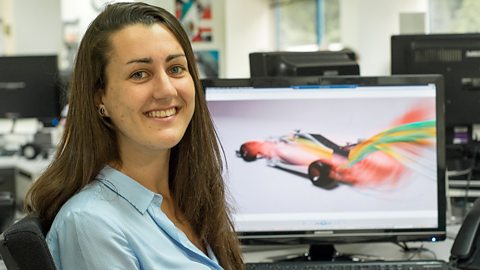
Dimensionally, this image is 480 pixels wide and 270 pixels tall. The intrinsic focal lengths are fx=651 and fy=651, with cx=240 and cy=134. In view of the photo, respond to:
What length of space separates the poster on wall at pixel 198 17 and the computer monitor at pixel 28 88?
5.66ft

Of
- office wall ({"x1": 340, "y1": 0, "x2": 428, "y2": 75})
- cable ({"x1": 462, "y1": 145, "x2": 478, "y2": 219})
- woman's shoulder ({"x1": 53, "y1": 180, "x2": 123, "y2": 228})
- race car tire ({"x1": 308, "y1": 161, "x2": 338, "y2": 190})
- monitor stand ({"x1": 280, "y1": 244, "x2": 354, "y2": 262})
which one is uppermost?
office wall ({"x1": 340, "y1": 0, "x2": 428, "y2": 75})

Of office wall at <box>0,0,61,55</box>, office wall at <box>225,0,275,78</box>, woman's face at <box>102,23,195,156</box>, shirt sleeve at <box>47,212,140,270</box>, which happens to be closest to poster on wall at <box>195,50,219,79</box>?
office wall at <box>225,0,275,78</box>

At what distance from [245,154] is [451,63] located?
905 millimetres

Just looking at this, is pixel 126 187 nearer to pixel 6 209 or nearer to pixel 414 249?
pixel 414 249

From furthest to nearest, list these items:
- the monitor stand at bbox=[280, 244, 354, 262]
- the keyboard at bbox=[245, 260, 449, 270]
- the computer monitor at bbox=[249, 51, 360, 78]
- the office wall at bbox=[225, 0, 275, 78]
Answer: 1. the office wall at bbox=[225, 0, 275, 78]
2. the computer monitor at bbox=[249, 51, 360, 78]
3. the monitor stand at bbox=[280, 244, 354, 262]
4. the keyboard at bbox=[245, 260, 449, 270]

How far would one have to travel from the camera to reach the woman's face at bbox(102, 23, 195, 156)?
3.67ft

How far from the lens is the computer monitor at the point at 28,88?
4.17 metres

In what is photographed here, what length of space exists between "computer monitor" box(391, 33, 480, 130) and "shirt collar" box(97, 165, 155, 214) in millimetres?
1227

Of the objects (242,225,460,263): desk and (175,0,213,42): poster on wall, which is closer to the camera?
(242,225,460,263): desk

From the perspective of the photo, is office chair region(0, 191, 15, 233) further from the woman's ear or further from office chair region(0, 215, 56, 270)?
office chair region(0, 215, 56, 270)

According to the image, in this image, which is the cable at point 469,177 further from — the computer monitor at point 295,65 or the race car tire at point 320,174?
the race car tire at point 320,174

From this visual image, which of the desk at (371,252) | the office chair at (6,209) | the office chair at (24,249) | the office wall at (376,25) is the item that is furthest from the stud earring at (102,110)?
the office wall at (376,25)

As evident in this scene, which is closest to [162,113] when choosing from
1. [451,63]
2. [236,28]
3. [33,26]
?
[451,63]

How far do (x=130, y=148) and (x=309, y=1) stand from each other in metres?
7.77
